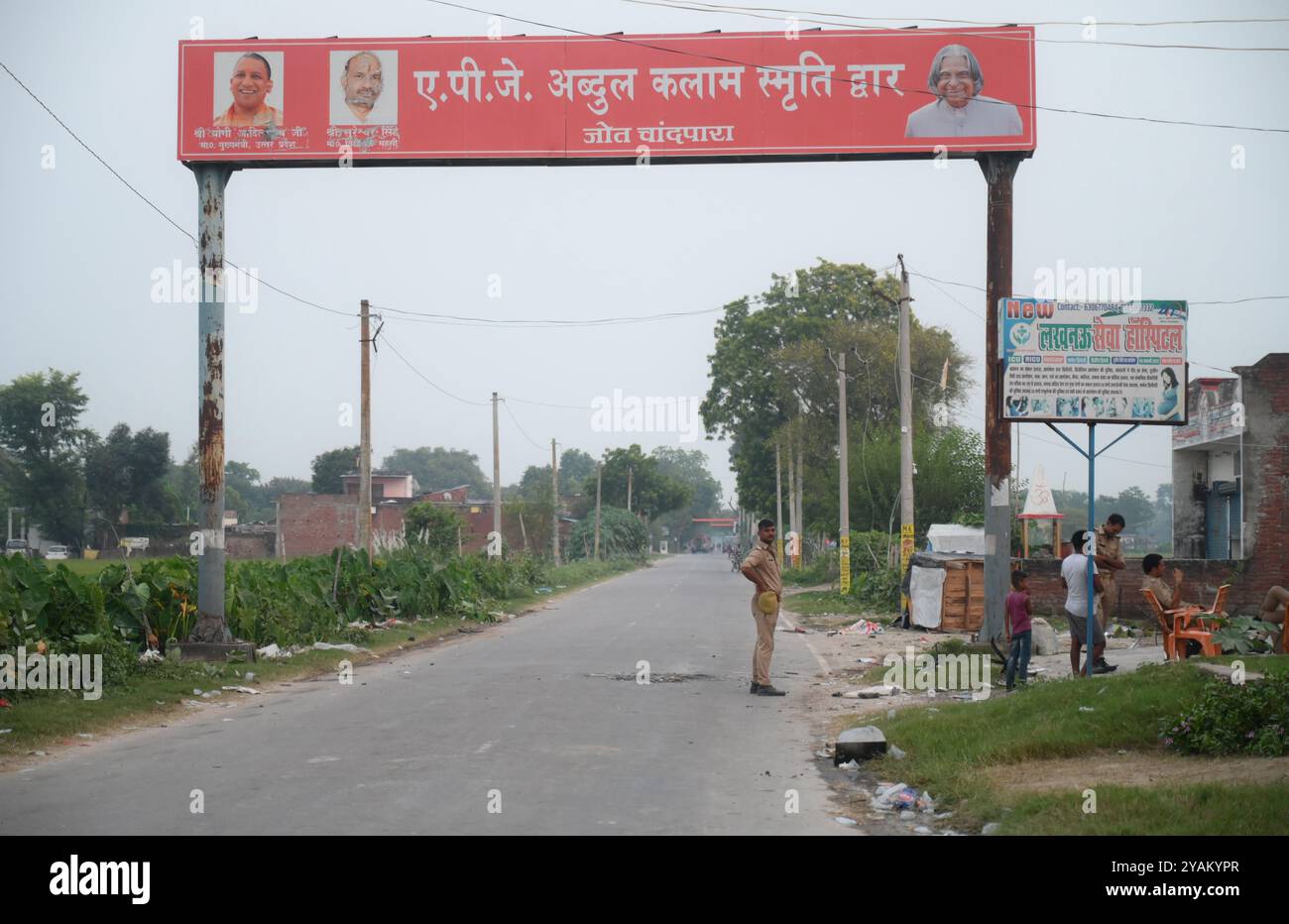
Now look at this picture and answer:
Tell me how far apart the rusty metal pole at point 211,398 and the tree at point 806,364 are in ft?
122

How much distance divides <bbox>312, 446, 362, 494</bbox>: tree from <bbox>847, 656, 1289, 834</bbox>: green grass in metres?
84.5

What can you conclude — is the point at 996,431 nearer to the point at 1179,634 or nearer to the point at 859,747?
the point at 1179,634

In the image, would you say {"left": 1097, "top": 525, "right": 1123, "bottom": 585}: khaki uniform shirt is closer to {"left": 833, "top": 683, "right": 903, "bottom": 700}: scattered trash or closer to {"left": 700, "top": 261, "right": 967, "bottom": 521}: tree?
{"left": 833, "top": 683, "right": 903, "bottom": 700}: scattered trash

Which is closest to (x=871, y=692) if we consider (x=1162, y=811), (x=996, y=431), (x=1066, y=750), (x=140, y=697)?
(x=996, y=431)

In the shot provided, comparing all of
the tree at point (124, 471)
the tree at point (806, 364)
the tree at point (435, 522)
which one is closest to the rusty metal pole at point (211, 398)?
the tree at point (435, 522)

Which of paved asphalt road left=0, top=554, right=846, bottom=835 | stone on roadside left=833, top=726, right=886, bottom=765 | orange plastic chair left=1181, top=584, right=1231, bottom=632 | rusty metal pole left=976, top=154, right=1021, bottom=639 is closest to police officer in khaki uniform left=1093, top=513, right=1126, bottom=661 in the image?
orange plastic chair left=1181, top=584, right=1231, bottom=632

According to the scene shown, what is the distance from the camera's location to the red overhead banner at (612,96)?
56.9 ft

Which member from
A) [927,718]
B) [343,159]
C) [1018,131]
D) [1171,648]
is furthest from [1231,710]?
[343,159]

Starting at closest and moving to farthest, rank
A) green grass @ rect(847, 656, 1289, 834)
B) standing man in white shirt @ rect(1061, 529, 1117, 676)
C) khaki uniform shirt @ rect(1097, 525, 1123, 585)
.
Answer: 1. green grass @ rect(847, 656, 1289, 834)
2. standing man in white shirt @ rect(1061, 529, 1117, 676)
3. khaki uniform shirt @ rect(1097, 525, 1123, 585)

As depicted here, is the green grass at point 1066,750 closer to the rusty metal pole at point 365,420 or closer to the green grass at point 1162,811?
the green grass at point 1162,811

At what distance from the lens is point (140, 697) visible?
13.5 meters

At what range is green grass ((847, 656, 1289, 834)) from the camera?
7102mm
